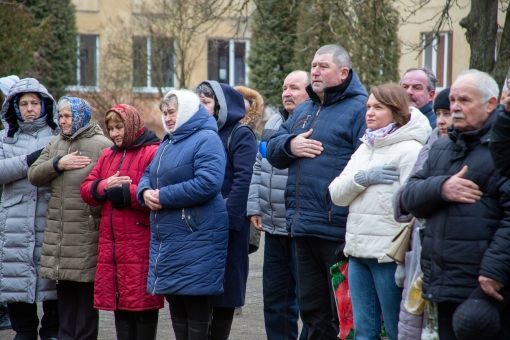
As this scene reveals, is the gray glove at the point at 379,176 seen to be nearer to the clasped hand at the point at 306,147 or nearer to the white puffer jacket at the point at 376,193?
the white puffer jacket at the point at 376,193

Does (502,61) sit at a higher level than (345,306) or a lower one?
higher

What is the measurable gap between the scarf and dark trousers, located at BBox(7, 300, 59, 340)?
3246mm

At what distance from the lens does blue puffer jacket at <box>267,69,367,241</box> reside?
17.3 feet

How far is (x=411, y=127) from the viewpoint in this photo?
16.3ft

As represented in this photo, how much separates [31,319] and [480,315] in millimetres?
4223

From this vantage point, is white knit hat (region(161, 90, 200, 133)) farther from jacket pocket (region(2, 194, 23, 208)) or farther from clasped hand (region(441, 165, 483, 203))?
clasped hand (region(441, 165, 483, 203))

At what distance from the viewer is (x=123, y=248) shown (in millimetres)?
5863

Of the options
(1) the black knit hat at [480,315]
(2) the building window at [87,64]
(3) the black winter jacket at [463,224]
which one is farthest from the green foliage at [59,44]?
(1) the black knit hat at [480,315]

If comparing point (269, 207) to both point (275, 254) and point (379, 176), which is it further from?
point (379, 176)

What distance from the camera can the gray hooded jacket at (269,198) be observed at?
20.4 feet

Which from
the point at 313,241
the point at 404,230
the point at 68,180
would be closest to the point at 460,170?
the point at 404,230

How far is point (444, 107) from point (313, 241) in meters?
1.30

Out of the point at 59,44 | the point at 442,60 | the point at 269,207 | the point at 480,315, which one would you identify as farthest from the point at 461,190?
the point at 59,44

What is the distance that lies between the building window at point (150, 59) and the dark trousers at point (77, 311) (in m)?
17.3
